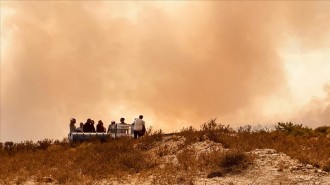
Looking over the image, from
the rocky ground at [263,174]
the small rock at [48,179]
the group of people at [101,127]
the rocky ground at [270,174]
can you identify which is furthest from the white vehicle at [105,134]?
the small rock at [48,179]

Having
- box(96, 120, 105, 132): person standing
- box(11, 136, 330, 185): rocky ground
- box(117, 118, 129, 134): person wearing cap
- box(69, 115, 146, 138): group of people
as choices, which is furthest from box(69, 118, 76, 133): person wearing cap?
box(11, 136, 330, 185): rocky ground

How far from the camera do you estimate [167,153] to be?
2073cm

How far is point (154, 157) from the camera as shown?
2030cm

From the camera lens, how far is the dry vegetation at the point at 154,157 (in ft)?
57.0

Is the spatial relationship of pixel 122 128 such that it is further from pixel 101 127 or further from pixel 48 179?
pixel 48 179

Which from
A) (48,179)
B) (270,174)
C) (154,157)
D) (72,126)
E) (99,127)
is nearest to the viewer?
(270,174)

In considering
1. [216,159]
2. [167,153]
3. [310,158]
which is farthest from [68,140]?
[310,158]

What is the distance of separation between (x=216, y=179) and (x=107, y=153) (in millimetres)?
6909

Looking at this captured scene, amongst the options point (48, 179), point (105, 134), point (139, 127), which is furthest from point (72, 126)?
point (48, 179)

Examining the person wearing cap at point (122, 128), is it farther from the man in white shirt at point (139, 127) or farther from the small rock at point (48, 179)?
the small rock at point (48, 179)

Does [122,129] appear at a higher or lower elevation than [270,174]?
higher

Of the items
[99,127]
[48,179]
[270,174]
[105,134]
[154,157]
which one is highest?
[99,127]

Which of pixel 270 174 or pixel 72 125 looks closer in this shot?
pixel 270 174

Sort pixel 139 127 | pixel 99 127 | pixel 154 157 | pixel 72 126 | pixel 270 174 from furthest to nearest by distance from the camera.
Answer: pixel 99 127 < pixel 72 126 < pixel 139 127 < pixel 154 157 < pixel 270 174
